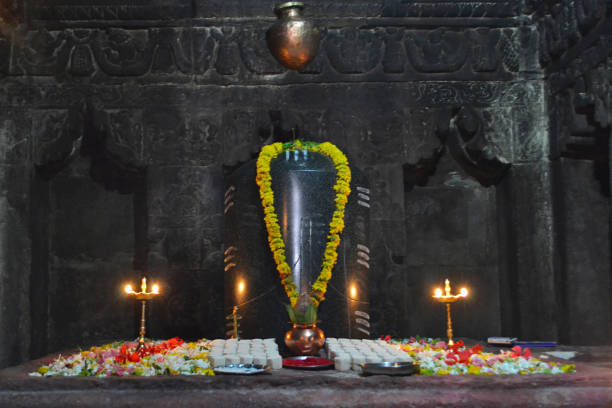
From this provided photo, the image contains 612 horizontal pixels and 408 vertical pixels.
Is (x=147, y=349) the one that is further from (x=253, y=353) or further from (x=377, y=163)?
(x=377, y=163)

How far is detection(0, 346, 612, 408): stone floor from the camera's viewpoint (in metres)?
3.88

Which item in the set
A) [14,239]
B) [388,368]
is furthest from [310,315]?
[14,239]

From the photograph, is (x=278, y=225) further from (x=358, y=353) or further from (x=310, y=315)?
(x=358, y=353)

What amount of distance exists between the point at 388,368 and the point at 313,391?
1.66 feet

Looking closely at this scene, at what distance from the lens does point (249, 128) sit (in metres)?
7.90

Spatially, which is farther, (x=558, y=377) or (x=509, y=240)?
(x=509, y=240)

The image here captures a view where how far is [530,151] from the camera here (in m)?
7.84

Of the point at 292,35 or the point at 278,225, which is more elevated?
the point at 292,35

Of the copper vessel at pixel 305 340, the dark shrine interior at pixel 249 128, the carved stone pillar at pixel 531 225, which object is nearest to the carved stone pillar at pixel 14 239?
the dark shrine interior at pixel 249 128

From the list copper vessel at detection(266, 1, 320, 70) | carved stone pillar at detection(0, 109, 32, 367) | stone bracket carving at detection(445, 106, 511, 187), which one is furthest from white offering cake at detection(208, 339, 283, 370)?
stone bracket carving at detection(445, 106, 511, 187)

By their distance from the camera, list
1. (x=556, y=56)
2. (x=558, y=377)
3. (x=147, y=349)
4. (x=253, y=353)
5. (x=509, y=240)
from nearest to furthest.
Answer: (x=558, y=377), (x=253, y=353), (x=147, y=349), (x=556, y=56), (x=509, y=240)

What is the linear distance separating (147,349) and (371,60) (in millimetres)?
4583

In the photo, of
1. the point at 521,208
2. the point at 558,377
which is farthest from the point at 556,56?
the point at 558,377

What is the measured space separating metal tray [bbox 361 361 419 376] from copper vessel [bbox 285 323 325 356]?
2.97 feet
